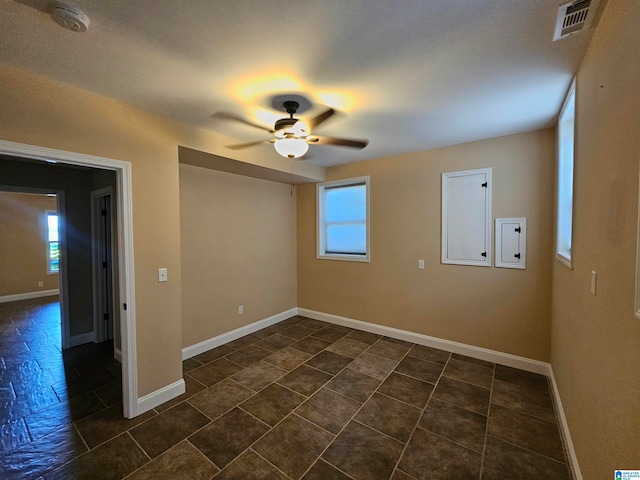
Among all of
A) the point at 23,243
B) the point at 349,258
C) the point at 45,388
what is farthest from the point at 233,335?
the point at 23,243

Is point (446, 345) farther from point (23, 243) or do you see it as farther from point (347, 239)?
point (23, 243)

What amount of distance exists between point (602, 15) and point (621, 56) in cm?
41

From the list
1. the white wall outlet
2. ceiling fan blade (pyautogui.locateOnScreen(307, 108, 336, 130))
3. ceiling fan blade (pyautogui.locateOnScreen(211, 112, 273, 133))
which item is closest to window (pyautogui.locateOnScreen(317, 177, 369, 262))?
ceiling fan blade (pyautogui.locateOnScreen(307, 108, 336, 130))

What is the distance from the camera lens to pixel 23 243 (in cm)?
619

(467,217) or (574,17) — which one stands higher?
(574,17)

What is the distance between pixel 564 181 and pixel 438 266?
1.55 metres

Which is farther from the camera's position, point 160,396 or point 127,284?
point 160,396

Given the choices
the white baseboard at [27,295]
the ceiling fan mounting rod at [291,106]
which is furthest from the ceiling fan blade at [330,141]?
the white baseboard at [27,295]

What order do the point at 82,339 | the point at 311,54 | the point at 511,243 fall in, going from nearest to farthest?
the point at 311,54 < the point at 511,243 < the point at 82,339

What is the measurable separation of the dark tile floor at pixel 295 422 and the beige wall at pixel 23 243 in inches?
158

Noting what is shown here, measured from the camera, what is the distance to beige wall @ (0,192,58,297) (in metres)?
5.92

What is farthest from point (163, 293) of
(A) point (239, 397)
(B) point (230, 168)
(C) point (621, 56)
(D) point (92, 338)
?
(C) point (621, 56)

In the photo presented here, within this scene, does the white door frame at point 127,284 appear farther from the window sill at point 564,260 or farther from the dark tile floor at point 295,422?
the window sill at point 564,260

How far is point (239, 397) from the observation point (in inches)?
100
